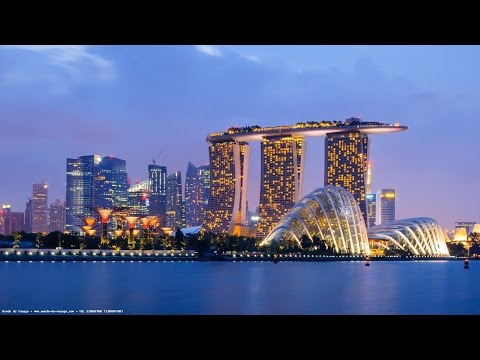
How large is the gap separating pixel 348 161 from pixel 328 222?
4144 cm

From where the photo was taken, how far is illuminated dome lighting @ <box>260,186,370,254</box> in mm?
79562

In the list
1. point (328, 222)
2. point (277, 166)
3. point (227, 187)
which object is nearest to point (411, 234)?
point (328, 222)

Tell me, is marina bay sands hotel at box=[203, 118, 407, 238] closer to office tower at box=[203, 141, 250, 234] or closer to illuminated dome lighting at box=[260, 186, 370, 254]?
office tower at box=[203, 141, 250, 234]

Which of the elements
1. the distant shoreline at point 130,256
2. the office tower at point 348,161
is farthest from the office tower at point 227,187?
the distant shoreline at point 130,256

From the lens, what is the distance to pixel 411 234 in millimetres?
90625

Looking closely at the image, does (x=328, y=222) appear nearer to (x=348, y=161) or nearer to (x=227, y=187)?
(x=348, y=161)

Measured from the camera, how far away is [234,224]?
122 metres

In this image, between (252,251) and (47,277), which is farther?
(252,251)
